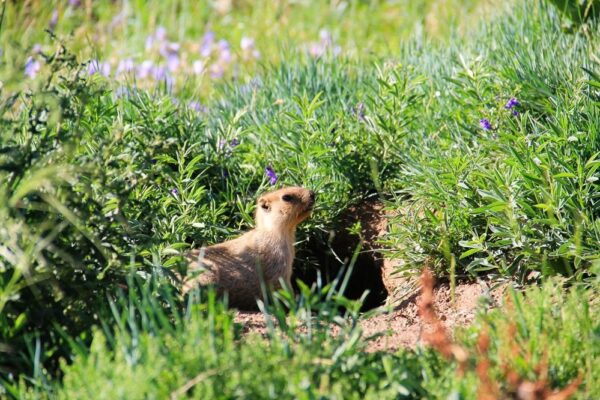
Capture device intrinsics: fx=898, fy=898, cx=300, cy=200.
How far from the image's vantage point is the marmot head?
4.95 m

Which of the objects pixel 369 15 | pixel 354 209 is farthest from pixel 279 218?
pixel 369 15

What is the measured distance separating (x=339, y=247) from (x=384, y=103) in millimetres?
919

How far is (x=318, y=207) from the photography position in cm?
526

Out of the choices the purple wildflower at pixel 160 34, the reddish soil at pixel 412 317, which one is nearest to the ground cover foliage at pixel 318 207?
the reddish soil at pixel 412 317

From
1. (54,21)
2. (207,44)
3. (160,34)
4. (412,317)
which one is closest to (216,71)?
(207,44)

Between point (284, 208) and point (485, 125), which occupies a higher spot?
point (485, 125)

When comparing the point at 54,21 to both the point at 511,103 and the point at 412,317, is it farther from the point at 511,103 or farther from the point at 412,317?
the point at 412,317

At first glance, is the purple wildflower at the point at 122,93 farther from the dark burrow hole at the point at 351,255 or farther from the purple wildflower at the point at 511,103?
the purple wildflower at the point at 511,103

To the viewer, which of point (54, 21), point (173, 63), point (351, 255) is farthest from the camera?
point (54, 21)

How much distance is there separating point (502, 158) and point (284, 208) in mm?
1211

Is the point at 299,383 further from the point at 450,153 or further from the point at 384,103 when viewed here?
the point at 384,103

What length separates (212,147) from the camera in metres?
5.42

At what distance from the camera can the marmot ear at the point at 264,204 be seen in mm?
5090

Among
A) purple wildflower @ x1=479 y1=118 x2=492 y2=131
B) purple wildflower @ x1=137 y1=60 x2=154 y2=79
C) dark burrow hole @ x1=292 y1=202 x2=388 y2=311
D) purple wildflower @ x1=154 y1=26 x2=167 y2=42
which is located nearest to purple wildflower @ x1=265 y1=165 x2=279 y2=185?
dark burrow hole @ x1=292 y1=202 x2=388 y2=311
